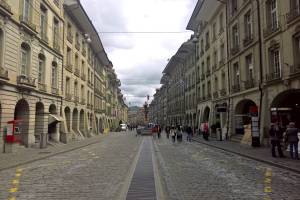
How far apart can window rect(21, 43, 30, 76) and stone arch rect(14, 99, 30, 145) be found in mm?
2165

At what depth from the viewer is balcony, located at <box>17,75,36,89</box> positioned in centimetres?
2231

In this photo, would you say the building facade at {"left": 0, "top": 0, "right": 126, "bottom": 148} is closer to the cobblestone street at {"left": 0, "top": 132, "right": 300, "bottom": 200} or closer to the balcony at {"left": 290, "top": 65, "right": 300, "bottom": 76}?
the cobblestone street at {"left": 0, "top": 132, "right": 300, "bottom": 200}

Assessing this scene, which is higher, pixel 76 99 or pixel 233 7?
pixel 233 7

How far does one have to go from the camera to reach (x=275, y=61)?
23.5m

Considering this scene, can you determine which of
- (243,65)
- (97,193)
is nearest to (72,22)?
(243,65)

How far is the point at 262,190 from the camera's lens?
8.92 meters

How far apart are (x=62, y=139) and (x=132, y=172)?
21211 millimetres

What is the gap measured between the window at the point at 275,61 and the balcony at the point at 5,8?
1699cm

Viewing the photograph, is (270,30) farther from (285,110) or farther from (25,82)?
(25,82)

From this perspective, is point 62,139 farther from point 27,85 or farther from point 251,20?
point 251,20

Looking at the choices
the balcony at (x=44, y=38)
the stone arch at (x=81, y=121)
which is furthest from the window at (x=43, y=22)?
the stone arch at (x=81, y=121)

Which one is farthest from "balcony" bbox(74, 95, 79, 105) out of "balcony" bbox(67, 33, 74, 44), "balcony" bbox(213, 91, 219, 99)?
"balcony" bbox(213, 91, 219, 99)

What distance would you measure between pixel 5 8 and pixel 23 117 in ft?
26.8

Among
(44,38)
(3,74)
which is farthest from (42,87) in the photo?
(3,74)
